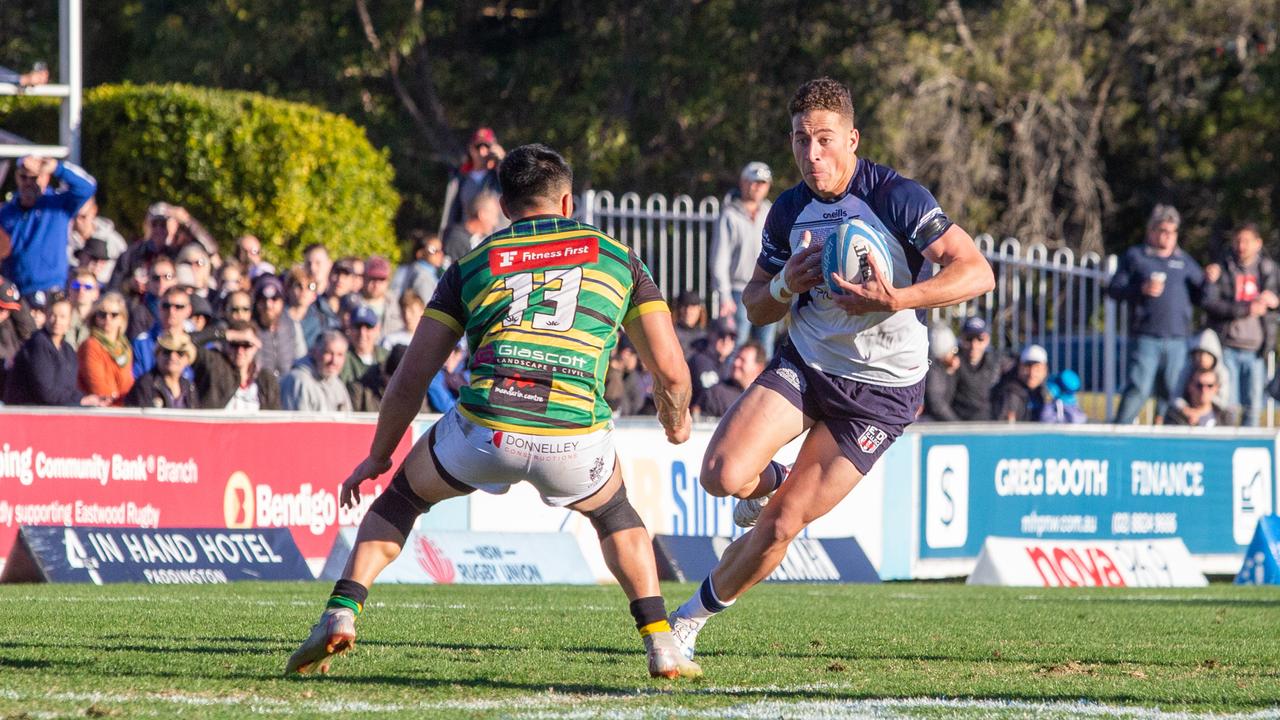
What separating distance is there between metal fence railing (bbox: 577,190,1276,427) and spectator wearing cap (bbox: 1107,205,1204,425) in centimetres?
92

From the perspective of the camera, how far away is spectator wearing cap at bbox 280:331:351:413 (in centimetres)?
1334

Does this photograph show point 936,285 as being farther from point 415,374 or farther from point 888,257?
point 415,374

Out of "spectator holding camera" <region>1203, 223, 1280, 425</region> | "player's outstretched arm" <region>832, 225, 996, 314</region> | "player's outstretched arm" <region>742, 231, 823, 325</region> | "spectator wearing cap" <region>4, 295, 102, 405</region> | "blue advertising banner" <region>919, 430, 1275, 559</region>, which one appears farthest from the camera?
"spectator holding camera" <region>1203, 223, 1280, 425</region>

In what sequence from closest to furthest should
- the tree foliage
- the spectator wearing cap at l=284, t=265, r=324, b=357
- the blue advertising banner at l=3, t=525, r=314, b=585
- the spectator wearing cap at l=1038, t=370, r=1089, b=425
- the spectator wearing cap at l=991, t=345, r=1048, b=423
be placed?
the blue advertising banner at l=3, t=525, r=314, b=585
the spectator wearing cap at l=284, t=265, r=324, b=357
the spectator wearing cap at l=991, t=345, r=1048, b=423
the spectator wearing cap at l=1038, t=370, r=1089, b=425
the tree foliage

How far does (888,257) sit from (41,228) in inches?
376

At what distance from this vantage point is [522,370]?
5660mm

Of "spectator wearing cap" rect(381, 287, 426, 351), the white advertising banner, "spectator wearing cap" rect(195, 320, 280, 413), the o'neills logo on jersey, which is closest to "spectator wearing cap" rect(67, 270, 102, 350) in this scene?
"spectator wearing cap" rect(195, 320, 280, 413)

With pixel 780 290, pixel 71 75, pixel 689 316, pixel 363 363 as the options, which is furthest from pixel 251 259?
pixel 780 290

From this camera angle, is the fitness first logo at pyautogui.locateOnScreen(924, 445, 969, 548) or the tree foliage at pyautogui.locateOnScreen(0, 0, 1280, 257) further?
the tree foliage at pyautogui.locateOnScreen(0, 0, 1280, 257)

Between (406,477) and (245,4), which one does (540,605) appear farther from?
(245,4)

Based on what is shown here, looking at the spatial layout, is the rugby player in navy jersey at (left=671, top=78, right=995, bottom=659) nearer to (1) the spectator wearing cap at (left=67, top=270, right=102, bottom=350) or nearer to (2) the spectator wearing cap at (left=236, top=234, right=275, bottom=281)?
(1) the spectator wearing cap at (left=67, top=270, right=102, bottom=350)

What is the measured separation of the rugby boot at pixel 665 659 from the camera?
19.6 ft

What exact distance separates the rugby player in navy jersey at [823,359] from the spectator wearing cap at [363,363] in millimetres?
7369

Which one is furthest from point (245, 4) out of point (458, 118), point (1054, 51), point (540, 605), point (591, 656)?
point (591, 656)
